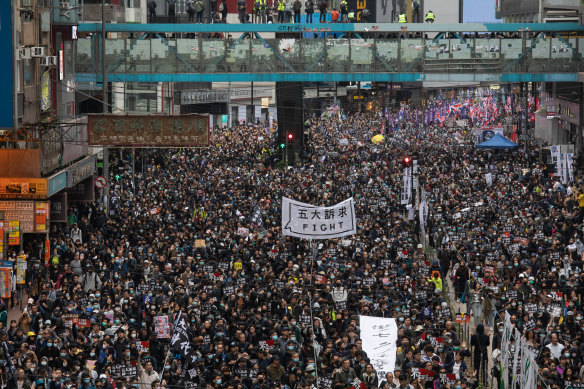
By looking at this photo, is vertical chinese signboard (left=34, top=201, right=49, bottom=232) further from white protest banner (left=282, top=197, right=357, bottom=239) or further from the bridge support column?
the bridge support column

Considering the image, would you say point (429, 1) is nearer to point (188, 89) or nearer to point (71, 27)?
point (188, 89)

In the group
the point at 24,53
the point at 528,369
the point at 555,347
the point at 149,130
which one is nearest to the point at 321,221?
the point at 149,130

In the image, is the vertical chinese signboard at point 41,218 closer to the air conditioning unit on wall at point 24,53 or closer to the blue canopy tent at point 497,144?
the air conditioning unit on wall at point 24,53

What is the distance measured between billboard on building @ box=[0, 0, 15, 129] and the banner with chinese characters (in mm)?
2187

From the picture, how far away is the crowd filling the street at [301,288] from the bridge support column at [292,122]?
Answer: 33.8 ft

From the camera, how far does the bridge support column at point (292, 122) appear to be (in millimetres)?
53250

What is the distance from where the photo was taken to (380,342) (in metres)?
18.3

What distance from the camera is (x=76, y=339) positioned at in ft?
64.4

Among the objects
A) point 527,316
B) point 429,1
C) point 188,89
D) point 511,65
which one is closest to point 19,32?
point 527,316

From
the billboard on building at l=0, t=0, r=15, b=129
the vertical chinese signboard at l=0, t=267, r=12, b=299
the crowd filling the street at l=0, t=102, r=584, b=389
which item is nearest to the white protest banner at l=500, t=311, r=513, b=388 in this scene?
the crowd filling the street at l=0, t=102, r=584, b=389

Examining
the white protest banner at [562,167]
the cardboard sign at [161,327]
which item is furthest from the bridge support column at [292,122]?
the cardboard sign at [161,327]

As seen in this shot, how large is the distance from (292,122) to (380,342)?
120 ft

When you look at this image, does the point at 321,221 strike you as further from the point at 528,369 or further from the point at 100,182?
the point at 100,182

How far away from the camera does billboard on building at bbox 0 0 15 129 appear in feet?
95.7
